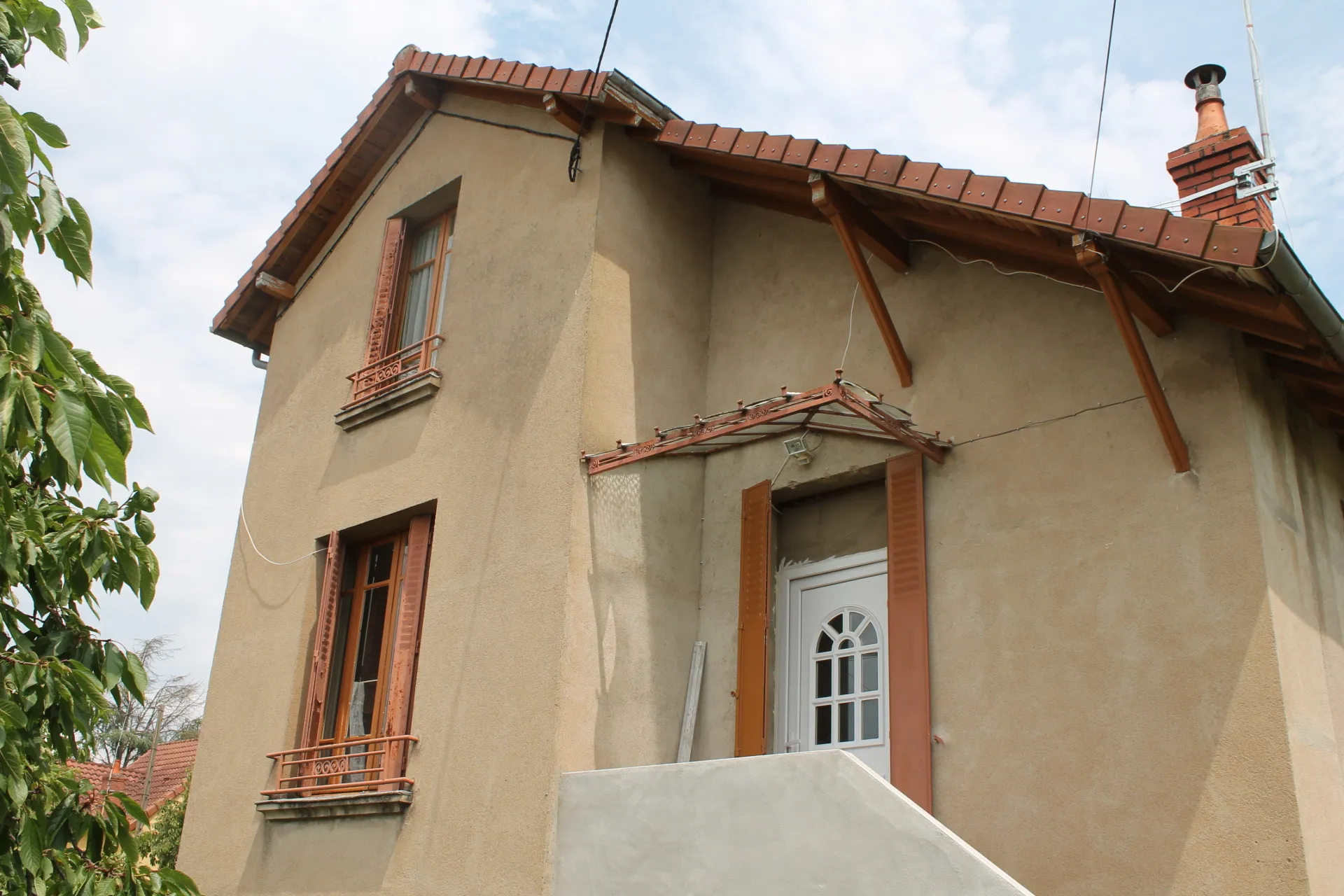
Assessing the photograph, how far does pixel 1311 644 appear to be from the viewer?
630 cm

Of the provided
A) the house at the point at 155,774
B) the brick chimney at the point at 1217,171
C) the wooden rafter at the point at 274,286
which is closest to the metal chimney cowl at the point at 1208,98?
the brick chimney at the point at 1217,171

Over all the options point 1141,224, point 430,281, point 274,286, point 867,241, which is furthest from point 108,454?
point 274,286

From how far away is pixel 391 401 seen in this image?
9.49 meters

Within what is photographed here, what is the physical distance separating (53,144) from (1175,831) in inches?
213

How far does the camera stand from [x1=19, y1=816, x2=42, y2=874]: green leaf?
12.8ft

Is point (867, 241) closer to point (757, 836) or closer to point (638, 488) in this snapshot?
point (638, 488)

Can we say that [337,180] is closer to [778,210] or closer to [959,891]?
[778,210]

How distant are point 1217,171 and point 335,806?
6.61m

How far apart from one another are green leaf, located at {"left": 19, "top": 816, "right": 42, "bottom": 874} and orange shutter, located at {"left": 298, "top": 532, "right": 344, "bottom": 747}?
200 inches

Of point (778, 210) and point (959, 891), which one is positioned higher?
point (778, 210)

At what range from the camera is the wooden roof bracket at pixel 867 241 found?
7.36 m

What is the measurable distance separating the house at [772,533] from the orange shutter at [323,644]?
6cm

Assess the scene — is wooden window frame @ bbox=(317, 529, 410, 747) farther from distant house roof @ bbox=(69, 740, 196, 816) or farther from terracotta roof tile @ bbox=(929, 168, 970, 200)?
distant house roof @ bbox=(69, 740, 196, 816)

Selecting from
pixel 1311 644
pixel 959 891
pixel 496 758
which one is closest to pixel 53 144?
pixel 959 891
